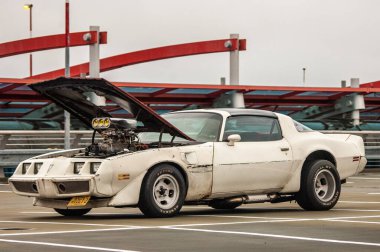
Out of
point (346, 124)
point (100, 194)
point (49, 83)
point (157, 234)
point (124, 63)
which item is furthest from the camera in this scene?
point (124, 63)

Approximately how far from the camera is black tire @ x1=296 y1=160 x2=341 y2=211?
571 inches

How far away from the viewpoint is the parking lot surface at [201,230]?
9.34 meters

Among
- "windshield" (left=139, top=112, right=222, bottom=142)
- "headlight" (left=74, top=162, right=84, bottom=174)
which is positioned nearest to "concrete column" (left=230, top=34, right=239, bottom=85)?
"windshield" (left=139, top=112, right=222, bottom=142)

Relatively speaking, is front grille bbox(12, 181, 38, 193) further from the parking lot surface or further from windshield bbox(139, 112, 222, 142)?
windshield bbox(139, 112, 222, 142)

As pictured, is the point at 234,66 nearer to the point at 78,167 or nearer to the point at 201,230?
the point at 78,167

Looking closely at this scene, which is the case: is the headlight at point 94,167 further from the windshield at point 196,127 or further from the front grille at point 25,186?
the windshield at point 196,127

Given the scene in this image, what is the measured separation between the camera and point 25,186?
524 inches

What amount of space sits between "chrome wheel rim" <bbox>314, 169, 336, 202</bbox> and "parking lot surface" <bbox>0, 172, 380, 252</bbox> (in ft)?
0.82

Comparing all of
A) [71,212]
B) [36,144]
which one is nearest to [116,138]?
[71,212]

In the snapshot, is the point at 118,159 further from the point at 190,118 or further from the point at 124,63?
the point at 124,63

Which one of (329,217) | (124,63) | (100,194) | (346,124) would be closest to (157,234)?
(100,194)

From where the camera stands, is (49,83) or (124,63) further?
(124,63)

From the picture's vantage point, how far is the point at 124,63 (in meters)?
49.8

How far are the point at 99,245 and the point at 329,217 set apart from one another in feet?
15.0
